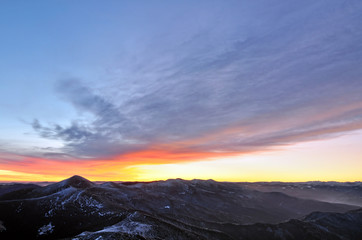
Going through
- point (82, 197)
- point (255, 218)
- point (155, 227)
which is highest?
point (82, 197)

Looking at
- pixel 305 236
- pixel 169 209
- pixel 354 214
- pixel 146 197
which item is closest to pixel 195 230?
pixel 305 236

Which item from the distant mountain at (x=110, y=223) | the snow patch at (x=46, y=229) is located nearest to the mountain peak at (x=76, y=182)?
the distant mountain at (x=110, y=223)

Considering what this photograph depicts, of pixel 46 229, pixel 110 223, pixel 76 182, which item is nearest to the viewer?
pixel 110 223

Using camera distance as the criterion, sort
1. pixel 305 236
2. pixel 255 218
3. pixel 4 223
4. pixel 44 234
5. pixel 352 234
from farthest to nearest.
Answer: pixel 255 218, pixel 352 234, pixel 305 236, pixel 4 223, pixel 44 234

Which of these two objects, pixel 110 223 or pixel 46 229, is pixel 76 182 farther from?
pixel 110 223

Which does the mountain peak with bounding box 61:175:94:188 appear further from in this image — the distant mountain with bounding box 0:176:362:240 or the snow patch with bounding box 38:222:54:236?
the snow patch with bounding box 38:222:54:236

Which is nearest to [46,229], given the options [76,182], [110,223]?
[110,223]

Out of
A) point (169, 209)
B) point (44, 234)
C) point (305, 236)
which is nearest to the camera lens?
point (44, 234)

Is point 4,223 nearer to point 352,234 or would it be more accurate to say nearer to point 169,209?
point 169,209

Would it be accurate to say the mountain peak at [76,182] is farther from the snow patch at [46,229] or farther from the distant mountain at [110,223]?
the snow patch at [46,229]

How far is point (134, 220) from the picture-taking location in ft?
260

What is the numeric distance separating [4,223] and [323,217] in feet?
570

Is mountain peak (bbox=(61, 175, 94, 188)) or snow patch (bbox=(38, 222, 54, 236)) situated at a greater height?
mountain peak (bbox=(61, 175, 94, 188))

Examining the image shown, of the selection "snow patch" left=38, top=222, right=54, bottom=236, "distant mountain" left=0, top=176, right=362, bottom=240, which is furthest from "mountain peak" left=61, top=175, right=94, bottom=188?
"snow patch" left=38, top=222, right=54, bottom=236
